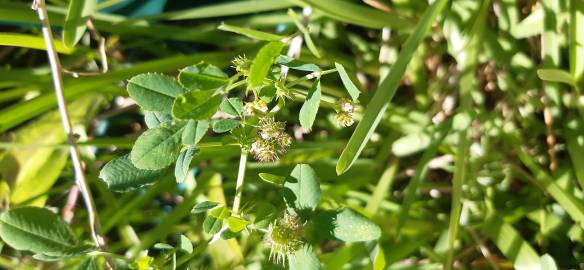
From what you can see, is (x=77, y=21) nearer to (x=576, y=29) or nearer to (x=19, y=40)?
(x=19, y=40)

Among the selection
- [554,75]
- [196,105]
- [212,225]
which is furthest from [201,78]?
[554,75]

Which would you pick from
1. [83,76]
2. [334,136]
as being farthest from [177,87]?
[334,136]

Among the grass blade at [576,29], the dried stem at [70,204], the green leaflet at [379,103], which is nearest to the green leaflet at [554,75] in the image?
the grass blade at [576,29]

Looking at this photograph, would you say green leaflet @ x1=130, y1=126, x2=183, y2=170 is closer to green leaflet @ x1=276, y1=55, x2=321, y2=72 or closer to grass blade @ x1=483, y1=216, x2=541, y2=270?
green leaflet @ x1=276, y1=55, x2=321, y2=72

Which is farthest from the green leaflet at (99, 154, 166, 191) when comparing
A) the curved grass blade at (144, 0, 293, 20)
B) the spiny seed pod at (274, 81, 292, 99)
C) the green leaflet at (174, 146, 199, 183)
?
the curved grass blade at (144, 0, 293, 20)

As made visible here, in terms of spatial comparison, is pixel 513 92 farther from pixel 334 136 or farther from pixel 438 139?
pixel 334 136

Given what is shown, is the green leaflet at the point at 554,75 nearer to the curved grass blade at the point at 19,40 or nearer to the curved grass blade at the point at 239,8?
the curved grass blade at the point at 239,8
